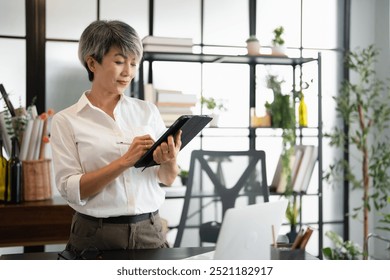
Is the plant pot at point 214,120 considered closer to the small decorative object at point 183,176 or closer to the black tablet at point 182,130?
the small decorative object at point 183,176

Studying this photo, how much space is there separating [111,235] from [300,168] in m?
1.33

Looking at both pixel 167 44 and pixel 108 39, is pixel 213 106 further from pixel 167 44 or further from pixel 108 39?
pixel 108 39

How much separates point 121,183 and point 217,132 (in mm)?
1029

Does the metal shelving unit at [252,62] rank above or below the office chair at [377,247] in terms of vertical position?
above

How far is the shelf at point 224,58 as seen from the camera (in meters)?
2.12

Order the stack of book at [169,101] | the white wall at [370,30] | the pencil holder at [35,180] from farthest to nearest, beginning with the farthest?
the stack of book at [169,101]
the pencil holder at [35,180]
the white wall at [370,30]

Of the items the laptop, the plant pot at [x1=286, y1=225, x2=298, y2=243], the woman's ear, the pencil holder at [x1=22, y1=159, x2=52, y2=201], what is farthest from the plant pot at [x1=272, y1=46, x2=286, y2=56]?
the laptop

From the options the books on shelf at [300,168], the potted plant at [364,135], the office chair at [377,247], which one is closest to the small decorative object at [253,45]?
the potted plant at [364,135]

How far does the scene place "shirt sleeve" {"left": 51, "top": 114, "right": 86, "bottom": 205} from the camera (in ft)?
3.87

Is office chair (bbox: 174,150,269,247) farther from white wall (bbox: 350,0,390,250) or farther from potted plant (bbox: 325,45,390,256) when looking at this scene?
white wall (bbox: 350,0,390,250)

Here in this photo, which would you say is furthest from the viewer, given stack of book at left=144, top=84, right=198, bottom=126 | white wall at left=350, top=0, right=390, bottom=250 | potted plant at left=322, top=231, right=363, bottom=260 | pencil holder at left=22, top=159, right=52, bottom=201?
stack of book at left=144, top=84, right=198, bottom=126

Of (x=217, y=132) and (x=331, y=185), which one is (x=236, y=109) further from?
(x=331, y=185)

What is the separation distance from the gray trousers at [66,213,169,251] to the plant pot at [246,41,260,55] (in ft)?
3.89

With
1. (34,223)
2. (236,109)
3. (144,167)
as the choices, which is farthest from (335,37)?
(34,223)
